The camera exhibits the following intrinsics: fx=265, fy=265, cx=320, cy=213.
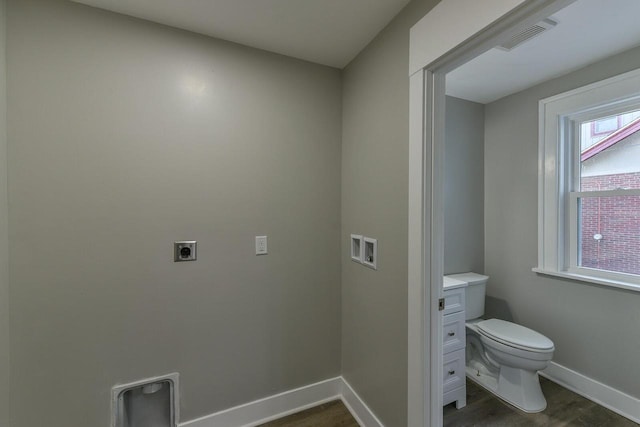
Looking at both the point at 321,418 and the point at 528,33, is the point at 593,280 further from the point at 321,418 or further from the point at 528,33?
the point at 321,418

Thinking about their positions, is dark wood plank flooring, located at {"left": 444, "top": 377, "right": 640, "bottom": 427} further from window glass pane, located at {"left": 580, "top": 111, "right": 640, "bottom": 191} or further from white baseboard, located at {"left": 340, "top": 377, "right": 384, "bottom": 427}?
window glass pane, located at {"left": 580, "top": 111, "right": 640, "bottom": 191}

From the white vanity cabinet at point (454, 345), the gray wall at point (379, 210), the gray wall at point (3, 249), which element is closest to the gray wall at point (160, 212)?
the gray wall at point (3, 249)

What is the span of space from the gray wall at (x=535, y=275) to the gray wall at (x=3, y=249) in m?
3.29

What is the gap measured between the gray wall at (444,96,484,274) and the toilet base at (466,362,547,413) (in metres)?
0.81

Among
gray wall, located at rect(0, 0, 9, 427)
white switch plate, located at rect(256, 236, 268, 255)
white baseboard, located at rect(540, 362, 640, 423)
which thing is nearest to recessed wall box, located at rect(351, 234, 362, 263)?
white switch plate, located at rect(256, 236, 268, 255)

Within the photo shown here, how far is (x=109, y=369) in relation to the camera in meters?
1.37

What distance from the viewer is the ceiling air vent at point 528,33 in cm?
144

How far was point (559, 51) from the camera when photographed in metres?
1.72

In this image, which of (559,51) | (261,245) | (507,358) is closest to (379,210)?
(261,245)

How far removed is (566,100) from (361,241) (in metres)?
1.92

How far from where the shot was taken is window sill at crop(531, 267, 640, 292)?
1696 mm

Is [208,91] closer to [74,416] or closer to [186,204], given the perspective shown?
[186,204]

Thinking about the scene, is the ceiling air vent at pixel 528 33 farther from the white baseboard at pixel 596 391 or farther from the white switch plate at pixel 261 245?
the white baseboard at pixel 596 391

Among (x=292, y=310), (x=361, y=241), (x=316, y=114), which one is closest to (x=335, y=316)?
(x=292, y=310)
